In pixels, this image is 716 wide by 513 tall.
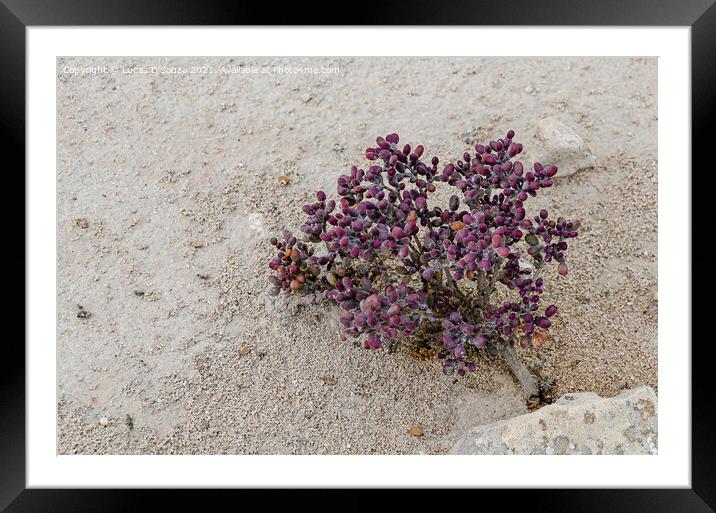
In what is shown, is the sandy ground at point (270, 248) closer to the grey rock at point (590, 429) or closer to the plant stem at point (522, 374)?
the plant stem at point (522, 374)

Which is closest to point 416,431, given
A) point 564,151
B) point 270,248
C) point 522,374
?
point 522,374

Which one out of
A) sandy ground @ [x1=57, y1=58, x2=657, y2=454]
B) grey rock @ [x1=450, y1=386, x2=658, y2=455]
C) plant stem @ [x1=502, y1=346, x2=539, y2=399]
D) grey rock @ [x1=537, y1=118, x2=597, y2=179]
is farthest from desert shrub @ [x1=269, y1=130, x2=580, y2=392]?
grey rock @ [x1=537, y1=118, x2=597, y2=179]
